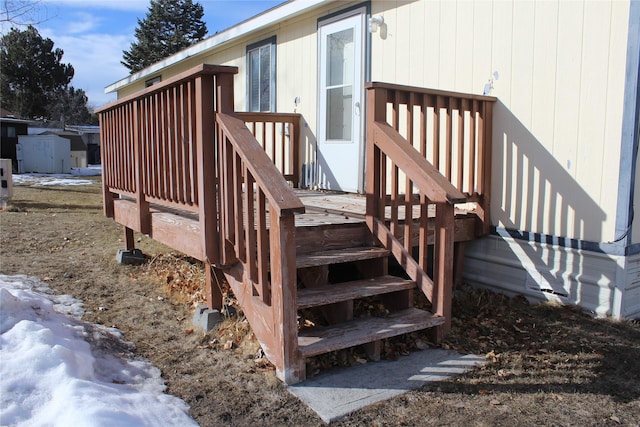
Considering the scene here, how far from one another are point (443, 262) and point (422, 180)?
504 millimetres

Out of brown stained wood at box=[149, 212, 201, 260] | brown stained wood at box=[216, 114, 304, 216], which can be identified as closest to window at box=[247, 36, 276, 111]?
brown stained wood at box=[149, 212, 201, 260]

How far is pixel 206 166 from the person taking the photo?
10.6 feet

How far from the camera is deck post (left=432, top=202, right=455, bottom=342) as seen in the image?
324 cm

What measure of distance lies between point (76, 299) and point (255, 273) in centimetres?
206

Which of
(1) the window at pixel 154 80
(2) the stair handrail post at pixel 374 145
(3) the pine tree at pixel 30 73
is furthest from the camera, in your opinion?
(3) the pine tree at pixel 30 73

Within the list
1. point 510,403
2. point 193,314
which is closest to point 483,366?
point 510,403

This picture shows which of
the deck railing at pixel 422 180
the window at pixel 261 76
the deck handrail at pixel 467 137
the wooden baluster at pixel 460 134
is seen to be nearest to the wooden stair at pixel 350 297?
the deck railing at pixel 422 180

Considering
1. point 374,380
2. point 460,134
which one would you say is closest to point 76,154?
point 460,134

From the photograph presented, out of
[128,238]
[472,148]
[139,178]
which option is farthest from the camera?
[128,238]

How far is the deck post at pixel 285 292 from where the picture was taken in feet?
8.76

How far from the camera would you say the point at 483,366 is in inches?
118

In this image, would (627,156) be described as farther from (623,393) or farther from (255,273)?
(255,273)

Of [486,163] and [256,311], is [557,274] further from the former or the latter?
[256,311]

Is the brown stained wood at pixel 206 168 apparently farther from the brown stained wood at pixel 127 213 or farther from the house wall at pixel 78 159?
the house wall at pixel 78 159
